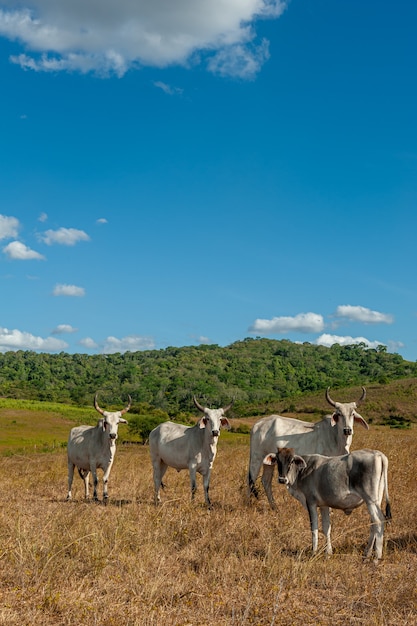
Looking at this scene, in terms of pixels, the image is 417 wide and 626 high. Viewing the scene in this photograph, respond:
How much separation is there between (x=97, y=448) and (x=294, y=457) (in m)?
6.65

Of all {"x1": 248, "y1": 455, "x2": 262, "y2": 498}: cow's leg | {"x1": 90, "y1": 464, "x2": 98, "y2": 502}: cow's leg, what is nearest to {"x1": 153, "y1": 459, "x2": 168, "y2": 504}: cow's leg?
{"x1": 90, "y1": 464, "x2": 98, "y2": 502}: cow's leg

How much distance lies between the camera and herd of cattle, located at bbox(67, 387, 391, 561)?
746 cm

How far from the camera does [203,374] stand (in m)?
119

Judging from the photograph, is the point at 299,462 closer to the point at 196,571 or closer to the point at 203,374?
the point at 196,571

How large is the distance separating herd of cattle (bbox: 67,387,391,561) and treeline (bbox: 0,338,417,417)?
49.8 m

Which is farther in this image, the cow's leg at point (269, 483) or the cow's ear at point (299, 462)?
the cow's leg at point (269, 483)

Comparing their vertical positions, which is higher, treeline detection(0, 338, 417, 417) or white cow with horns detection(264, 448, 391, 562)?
treeline detection(0, 338, 417, 417)

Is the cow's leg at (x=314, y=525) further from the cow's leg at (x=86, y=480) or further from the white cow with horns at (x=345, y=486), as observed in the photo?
the cow's leg at (x=86, y=480)

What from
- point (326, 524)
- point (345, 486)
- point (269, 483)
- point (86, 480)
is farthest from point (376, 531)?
point (86, 480)

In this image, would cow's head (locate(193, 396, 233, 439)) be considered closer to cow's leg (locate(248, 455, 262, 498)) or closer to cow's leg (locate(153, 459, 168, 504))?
cow's leg (locate(248, 455, 262, 498))

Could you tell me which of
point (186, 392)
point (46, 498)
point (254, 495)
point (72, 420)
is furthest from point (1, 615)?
point (186, 392)

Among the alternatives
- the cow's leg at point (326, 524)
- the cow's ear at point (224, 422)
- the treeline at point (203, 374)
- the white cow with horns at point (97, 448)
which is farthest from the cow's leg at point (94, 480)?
the treeline at point (203, 374)

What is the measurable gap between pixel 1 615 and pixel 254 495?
7.15m

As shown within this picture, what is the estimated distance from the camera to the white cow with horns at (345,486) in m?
7.34
